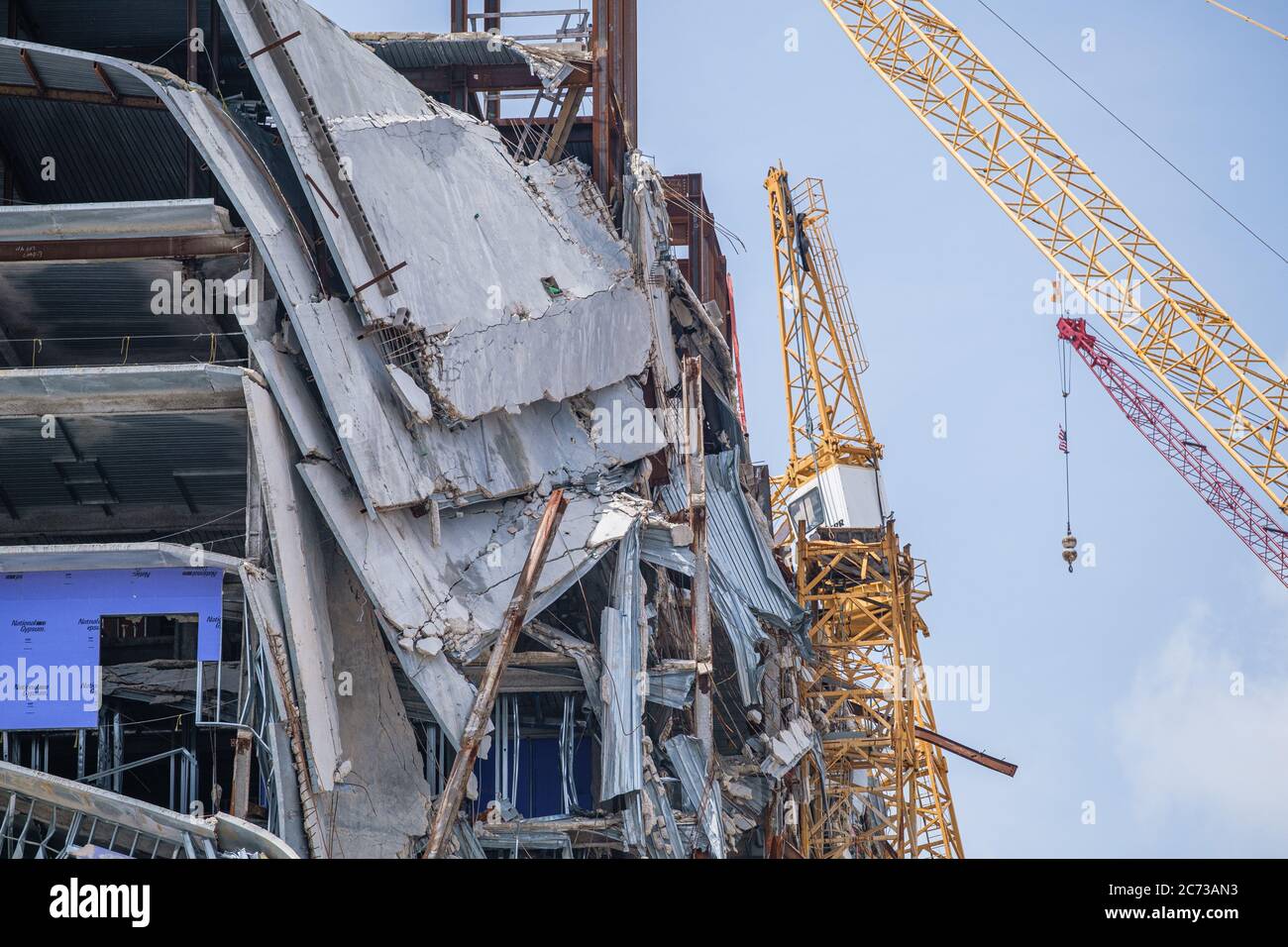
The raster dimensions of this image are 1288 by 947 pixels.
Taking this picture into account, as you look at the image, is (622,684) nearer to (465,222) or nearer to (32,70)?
(465,222)

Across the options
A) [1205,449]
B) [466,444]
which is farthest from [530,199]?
[1205,449]

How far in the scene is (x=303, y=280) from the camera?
31.8 metres

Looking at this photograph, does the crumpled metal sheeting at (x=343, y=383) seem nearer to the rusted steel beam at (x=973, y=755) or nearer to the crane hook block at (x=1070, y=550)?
the rusted steel beam at (x=973, y=755)

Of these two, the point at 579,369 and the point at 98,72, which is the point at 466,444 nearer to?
the point at 579,369

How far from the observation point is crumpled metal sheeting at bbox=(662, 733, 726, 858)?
34.9m

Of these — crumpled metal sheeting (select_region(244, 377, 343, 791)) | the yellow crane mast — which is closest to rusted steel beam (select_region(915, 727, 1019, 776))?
the yellow crane mast

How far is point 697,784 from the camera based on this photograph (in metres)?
35.2

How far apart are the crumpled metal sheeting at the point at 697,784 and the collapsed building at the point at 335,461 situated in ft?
0.27

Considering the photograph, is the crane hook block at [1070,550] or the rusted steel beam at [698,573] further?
the crane hook block at [1070,550]

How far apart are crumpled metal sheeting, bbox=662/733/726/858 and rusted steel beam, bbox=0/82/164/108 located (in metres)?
17.1

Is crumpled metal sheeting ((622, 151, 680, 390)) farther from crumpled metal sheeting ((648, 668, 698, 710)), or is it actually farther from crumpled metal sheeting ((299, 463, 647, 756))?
crumpled metal sheeting ((648, 668, 698, 710))

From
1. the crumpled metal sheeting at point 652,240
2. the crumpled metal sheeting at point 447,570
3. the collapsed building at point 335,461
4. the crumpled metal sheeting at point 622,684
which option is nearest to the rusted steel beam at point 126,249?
the collapsed building at point 335,461

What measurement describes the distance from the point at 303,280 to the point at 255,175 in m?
2.38

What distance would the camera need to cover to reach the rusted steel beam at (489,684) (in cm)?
2942
